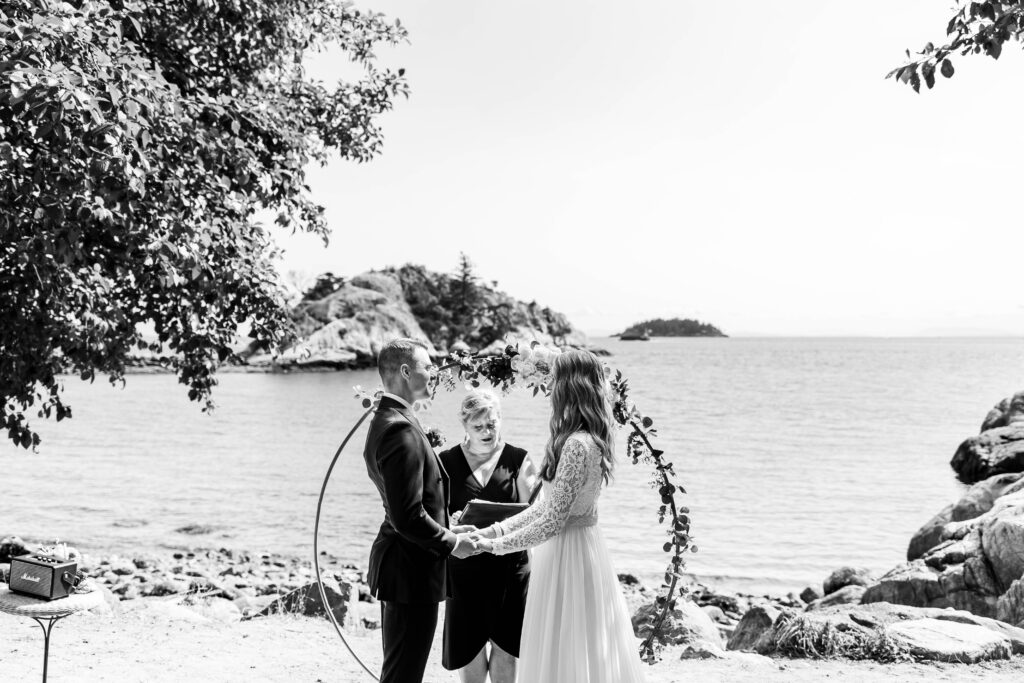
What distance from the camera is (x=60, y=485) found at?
77.8 ft

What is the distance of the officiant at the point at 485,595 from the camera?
586cm

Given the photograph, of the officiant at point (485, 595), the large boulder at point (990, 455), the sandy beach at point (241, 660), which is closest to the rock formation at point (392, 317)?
the large boulder at point (990, 455)

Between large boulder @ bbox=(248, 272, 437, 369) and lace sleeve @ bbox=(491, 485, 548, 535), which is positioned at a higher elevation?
large boulder @ bbox=(248, 272, 437, 369)

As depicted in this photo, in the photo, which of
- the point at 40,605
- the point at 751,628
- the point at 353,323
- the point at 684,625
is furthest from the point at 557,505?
the point at 353,323

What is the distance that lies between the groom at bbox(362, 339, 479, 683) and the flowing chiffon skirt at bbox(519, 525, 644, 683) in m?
0.52

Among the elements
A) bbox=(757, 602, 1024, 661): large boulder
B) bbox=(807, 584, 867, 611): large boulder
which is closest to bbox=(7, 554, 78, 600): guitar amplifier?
bbox=(757, 602, 1024, 661): large boulder

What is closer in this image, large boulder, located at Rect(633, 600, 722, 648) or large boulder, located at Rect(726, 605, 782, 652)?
large boulder, located at Rect(633, 600, 722, 648)

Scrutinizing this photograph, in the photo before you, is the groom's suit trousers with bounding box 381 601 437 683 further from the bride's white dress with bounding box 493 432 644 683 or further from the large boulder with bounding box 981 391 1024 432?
the large boulder with bounding box 981 391 1024 432

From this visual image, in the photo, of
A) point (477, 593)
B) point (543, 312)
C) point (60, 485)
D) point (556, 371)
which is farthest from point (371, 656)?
point (543, 312)

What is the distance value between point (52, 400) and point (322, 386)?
60.3 m

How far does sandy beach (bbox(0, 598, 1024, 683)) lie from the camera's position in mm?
7078

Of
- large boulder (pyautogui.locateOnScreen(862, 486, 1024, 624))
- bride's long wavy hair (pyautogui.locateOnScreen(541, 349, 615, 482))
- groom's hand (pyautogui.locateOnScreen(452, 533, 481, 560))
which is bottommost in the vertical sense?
large boulder (pyautogui.locateOnScreen(862, 486, 1024, 624))

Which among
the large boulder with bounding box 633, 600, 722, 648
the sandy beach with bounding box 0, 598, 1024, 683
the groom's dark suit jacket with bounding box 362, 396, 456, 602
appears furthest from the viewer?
the large boulder with bounding box 633, 600, 722, 648

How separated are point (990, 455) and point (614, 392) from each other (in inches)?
1039
